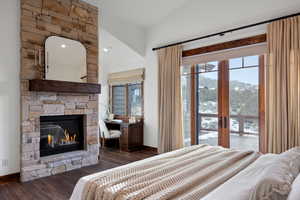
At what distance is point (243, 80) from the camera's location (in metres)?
3.84

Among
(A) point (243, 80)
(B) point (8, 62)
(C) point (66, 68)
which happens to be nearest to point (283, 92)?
(A) point (243, 80)

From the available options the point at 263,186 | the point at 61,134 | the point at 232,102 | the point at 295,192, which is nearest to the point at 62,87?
the point at 61,134

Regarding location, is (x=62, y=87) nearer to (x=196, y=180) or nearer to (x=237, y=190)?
(x=196, y=180)

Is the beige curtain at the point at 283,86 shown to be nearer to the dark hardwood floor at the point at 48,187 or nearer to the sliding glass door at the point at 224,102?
the sliding glass door at the point at 224,102

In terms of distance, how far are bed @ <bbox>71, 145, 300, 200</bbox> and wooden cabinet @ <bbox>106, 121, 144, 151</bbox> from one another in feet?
9.96

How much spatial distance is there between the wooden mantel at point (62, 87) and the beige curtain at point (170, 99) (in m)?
1.58

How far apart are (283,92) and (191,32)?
219 centimetres

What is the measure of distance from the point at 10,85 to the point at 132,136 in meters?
2.89

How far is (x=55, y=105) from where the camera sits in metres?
3.65

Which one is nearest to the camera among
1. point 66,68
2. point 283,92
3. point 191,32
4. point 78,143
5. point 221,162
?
point 221,162

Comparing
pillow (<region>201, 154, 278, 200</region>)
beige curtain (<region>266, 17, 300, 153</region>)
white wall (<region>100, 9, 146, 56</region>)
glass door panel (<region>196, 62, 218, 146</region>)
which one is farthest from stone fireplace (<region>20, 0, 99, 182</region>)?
beige curtain (<region>266, 17, 300, 153</region>)

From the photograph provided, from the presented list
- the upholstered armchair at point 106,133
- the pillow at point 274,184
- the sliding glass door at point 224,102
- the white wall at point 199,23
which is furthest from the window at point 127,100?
the pillow at point 274,184

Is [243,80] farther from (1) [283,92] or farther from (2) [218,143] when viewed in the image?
(2) [218,143]

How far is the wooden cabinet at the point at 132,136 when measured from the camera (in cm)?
511
